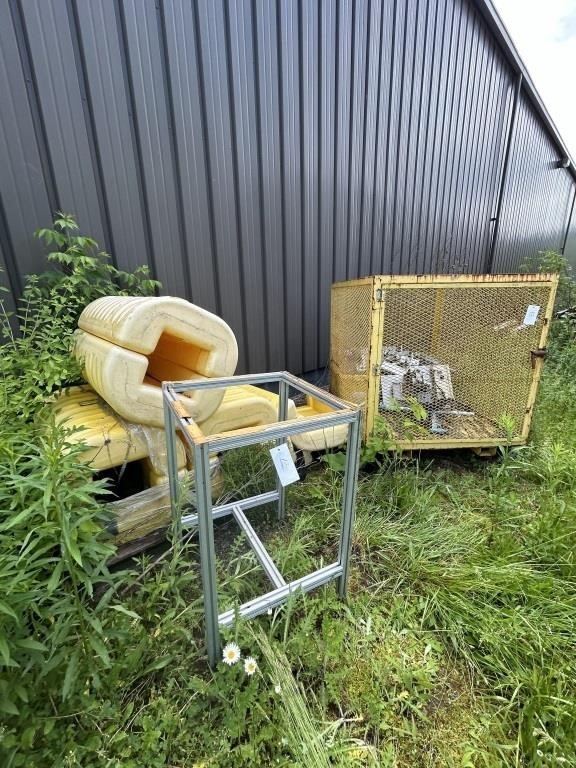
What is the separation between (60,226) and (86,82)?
88 centimetres

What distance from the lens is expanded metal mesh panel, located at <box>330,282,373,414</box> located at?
242 centimetres

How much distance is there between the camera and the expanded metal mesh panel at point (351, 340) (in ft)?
7.94

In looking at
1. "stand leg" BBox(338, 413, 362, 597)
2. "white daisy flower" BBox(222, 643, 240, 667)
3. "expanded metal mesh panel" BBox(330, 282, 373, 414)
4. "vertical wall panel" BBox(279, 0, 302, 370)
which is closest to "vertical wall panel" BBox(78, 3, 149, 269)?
"vertical wall panel" BBox(279, 0, 302, 370)

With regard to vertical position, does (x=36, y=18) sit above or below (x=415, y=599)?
above

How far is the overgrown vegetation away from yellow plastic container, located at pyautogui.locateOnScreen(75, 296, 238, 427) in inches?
9.3

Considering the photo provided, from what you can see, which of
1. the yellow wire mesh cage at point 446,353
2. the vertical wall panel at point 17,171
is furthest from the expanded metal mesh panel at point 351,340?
the vertical wall panel at point 17,171

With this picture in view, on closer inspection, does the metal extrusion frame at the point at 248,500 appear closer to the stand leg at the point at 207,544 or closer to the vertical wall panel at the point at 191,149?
the stand leg at the point at 207,544

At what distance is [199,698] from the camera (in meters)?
1.23

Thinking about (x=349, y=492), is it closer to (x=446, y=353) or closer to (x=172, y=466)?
(x=172, y=466)

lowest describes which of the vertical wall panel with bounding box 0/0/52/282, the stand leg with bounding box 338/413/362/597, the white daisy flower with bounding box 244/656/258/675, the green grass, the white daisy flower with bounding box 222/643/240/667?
the green grass

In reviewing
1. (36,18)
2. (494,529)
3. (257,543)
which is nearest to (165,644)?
(257,543)

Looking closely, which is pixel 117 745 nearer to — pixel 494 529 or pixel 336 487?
pixel 336 487

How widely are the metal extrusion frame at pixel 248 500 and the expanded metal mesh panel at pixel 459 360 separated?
1113 mm

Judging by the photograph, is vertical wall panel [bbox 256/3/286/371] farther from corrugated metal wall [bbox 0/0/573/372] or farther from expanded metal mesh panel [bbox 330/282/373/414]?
expanded metal mesh panel [bbox 330/282/373/414]
